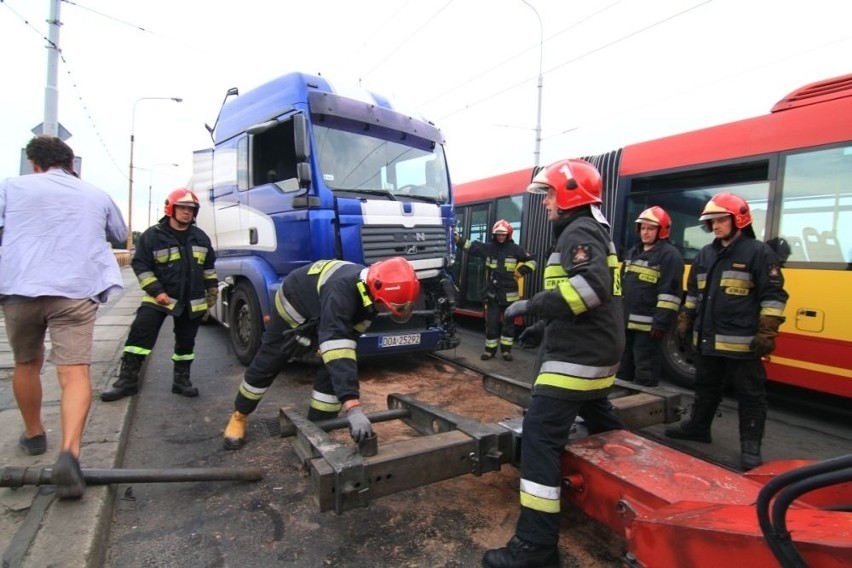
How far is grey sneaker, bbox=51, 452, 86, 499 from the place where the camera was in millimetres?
2473

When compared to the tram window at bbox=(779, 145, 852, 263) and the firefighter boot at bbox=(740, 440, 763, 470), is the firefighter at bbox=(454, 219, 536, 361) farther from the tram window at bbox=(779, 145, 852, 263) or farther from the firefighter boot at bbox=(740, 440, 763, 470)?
the firefighter boot at bbox=(740, 440, 763, 470)

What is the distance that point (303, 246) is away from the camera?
495cm

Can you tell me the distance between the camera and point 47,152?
2.96 m

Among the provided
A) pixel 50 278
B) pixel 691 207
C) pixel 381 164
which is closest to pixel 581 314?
pixel 50 278

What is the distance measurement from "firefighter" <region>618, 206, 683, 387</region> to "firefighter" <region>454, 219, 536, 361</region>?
6.80 ft

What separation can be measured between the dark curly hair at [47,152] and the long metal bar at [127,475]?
5.53 feet

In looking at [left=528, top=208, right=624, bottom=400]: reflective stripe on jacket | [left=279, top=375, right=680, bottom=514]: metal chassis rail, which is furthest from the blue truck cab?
[left=528, top=208, right=624, bottom=400]: reflective stripe on jacket

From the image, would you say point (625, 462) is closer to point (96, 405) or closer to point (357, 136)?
point (96, 405)

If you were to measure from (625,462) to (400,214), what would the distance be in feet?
11.8

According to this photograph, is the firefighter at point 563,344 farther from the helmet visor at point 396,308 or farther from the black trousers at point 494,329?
the black trousers at point 494,329

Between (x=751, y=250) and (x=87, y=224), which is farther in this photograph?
(x=751, y=250)

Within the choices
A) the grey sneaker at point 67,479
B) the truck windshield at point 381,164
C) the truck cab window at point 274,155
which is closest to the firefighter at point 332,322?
the grey sneaker at point 67,479

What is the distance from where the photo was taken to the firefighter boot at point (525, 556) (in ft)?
7.30

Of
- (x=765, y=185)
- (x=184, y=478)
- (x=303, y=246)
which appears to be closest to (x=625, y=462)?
(x=184, y=478)
